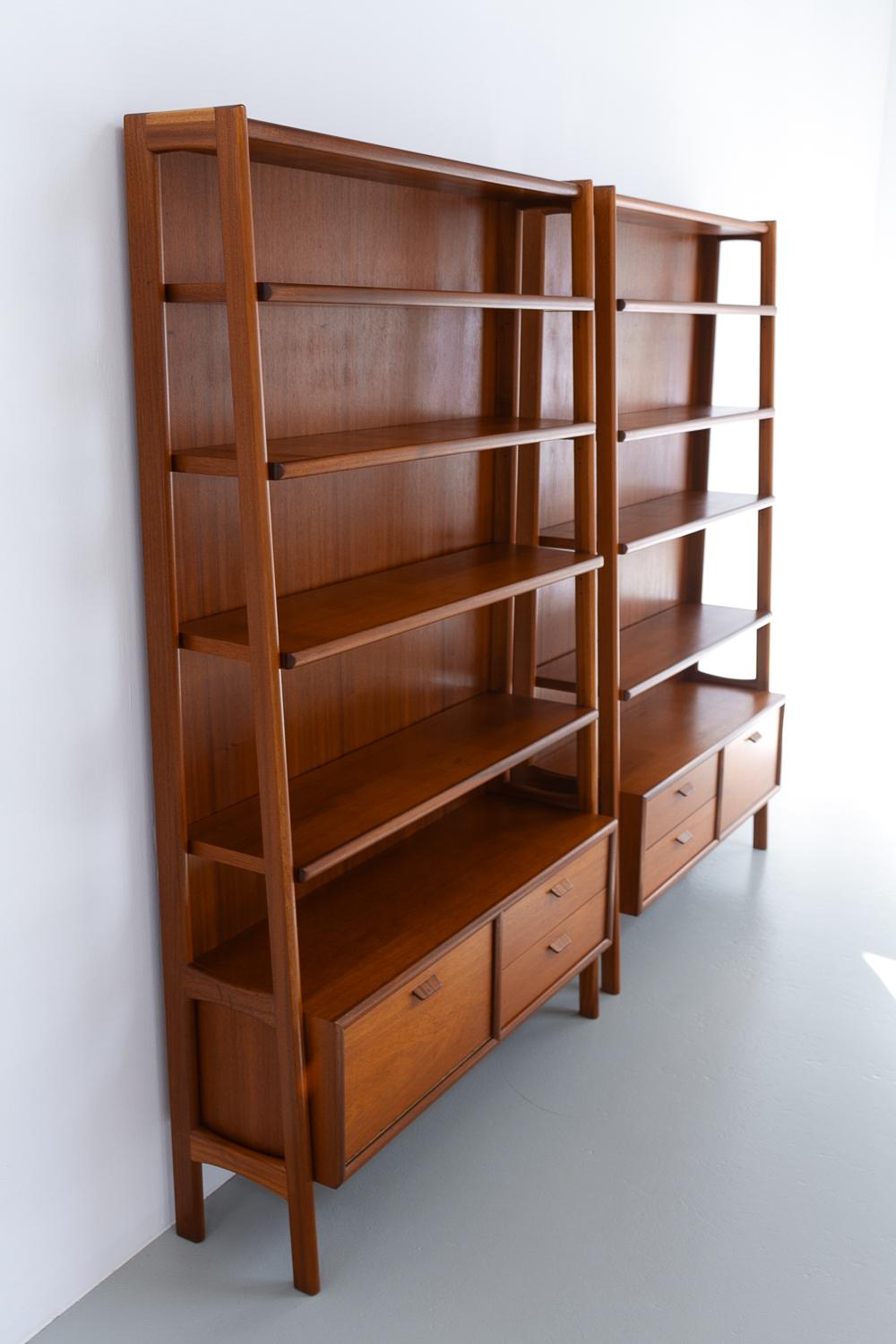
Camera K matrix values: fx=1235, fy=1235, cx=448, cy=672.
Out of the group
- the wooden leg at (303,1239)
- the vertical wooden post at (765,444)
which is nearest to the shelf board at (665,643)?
the vertical wooden post at (765,444)

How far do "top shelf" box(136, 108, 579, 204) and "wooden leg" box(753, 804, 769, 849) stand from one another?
7.07ft

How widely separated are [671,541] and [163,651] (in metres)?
2.29

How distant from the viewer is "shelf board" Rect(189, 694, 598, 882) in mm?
2102

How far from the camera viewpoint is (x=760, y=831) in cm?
404

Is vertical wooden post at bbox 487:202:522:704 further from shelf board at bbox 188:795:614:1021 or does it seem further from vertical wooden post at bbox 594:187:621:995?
shelf board at bbox 188:795:614:1021

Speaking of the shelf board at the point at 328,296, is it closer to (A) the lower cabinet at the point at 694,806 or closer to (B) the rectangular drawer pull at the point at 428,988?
(B) the rectangular drawer pull at the point at 428,988

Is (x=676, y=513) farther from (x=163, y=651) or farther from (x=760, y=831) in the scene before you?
(x=163, y=651)

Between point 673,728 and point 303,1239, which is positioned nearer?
point 303,1239

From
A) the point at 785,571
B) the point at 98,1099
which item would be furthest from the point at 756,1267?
the point at 785,571

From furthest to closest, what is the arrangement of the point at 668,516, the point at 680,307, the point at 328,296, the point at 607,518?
the point at 668,516
the point at 680,307
the point at 607,518
the point at 328,296

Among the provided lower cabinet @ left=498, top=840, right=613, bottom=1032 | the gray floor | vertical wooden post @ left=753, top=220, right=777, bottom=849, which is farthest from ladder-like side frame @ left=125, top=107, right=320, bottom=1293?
vertical wooden post @ left=753, top=220, right=777, bottom=849

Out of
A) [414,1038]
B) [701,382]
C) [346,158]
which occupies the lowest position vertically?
[414,1038]

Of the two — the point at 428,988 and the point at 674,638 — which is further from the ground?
the point at 674,638

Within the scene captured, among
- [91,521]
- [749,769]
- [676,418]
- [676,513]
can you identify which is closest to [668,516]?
[676,513]
